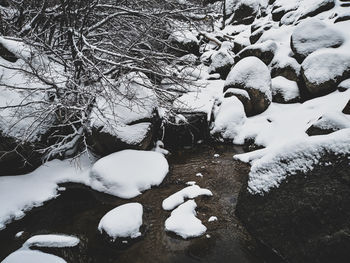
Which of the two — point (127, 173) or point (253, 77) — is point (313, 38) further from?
point (127, 173)

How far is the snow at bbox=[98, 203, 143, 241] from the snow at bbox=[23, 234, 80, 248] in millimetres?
397

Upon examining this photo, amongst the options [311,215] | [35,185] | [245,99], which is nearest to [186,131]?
[245,99]

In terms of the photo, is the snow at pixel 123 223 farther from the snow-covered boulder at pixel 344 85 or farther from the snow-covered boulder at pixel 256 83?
the snow-covered boulder at pixel 344 85

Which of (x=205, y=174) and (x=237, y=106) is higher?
(x=237, y=106)

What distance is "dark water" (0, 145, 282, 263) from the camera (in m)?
3.03

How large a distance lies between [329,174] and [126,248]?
8.52ft

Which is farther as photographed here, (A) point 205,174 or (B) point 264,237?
(A) point 205,174

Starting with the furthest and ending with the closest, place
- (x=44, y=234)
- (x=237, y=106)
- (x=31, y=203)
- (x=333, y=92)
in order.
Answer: (x=237, y=106) < (x=333, y=92) < (x=31, y=203) < (x=44, y=234)

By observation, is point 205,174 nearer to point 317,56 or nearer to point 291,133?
point 291,133

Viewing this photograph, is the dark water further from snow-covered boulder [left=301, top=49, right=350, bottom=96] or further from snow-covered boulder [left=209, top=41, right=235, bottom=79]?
snow-covered boulder [left=209, top=41, right=235, bottom=79]

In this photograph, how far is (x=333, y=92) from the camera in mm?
6164

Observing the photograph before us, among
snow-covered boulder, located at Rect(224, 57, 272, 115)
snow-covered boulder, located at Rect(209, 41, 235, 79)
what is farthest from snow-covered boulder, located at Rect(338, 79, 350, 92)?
snow-covered boulder, located at Rect(209, 41, 235, 79)

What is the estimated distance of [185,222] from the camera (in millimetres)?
3447

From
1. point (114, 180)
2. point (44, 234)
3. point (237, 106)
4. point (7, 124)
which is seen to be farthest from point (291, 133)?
point (7, 124)
